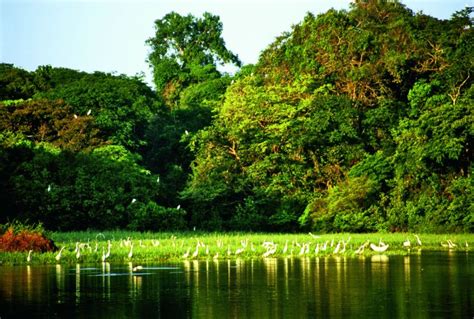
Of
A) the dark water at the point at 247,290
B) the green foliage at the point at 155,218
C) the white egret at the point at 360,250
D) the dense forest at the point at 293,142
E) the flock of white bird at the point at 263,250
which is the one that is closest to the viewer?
the dark water at the point at 247,290

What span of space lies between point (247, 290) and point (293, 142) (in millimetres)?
25066

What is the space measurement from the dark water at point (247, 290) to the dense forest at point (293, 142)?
14566 mm

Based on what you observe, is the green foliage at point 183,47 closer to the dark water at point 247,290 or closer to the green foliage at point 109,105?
the green foliage at point 109,105

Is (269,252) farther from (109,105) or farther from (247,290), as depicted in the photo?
(109,105)

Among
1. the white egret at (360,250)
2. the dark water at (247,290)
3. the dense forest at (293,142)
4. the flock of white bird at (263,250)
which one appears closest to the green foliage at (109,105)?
the dense forest at (293,142)

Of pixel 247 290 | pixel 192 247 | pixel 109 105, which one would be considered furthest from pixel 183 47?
pixel 247 290

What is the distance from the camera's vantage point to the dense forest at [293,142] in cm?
4191

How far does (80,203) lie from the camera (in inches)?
1689

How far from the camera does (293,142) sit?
45219mm

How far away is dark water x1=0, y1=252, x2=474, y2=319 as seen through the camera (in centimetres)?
1706

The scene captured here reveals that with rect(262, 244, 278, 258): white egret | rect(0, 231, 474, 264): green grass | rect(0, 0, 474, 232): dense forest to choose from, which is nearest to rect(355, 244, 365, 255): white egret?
rect(0, 231, 474, 264): green grass

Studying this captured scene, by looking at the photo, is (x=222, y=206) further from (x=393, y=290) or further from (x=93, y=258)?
(x=393, y=290)

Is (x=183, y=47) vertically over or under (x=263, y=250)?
over

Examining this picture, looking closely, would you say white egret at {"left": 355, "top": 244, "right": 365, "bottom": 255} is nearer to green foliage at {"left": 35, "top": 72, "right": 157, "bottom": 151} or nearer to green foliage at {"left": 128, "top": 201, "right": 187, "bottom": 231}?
green foliage at {"left": 128, "top": 201, "right": 187, "bottom": 231}
